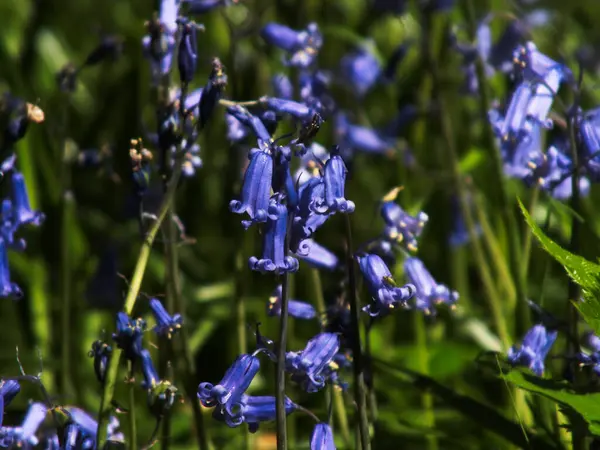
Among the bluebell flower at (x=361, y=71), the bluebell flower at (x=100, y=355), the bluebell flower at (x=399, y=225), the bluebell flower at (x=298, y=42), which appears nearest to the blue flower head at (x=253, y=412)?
the bluebell flower at (x=100, y=355)

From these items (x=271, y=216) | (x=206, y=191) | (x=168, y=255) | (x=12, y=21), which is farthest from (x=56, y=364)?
(x=12, y=21)

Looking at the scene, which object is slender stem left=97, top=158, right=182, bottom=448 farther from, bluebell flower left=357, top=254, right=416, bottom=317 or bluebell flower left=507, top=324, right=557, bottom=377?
bluebell flower left=507, top=324, right=557, bottom=377

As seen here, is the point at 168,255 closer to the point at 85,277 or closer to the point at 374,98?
the point at 85,277

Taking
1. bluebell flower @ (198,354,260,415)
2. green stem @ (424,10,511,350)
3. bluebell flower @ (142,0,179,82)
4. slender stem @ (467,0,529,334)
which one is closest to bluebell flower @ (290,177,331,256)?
bluebell flower @ (198,354,260,415)

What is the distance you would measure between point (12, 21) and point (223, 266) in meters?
2.18

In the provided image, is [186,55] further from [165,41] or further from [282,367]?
[282,367]

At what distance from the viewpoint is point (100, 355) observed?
90.6 inches

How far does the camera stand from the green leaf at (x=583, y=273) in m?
2.12

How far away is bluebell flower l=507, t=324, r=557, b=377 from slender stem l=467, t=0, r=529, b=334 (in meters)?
0.53

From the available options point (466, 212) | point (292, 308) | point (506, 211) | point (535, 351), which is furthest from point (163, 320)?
point (466, 212)

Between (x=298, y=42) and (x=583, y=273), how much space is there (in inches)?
67.5

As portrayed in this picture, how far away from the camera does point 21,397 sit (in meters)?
4.34

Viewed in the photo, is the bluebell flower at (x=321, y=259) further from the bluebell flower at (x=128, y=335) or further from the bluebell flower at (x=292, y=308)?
the bluebell flower at (x=128, y=335)

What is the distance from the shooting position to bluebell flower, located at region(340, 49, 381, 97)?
500 centimetres
